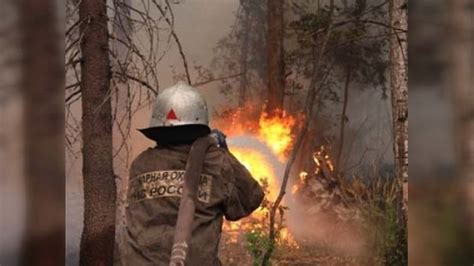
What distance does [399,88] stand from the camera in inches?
209

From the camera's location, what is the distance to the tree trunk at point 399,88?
17.3ft

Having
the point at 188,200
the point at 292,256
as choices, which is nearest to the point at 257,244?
the point at 292,256

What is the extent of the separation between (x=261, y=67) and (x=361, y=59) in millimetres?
694

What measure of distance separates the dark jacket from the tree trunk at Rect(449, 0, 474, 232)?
3.19ft

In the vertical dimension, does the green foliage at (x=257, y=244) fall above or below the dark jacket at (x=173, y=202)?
below

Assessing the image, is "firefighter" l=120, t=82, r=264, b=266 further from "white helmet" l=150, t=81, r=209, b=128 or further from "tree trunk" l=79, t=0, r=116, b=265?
"tree trunk" l=79, t=0, r=116, b=265

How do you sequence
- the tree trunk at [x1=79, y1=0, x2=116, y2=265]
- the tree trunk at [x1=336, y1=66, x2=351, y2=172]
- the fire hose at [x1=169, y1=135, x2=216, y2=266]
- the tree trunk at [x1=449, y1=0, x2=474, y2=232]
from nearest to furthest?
the fire hose at [x1=169, y1=135, x2=216, y2=266] → the tree trunk at [x1=449, y1=0, x2=474, y2=232] → the tree trunk at [x1=79, y1=0, x2=116, y2=265] → the tree trunk at [x1=336, y1=66, x2=351, y2=172]

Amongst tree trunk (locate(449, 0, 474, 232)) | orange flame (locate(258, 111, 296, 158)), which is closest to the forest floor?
orange flame (locate(258, 111, 296, 158))

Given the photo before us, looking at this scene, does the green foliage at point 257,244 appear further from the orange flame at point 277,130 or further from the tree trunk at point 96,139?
the tree trunk at point 96,139

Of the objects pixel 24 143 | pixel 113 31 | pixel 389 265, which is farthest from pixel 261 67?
pixel 24 143

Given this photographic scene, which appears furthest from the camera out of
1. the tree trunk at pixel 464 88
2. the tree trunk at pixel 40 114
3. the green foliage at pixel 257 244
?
the green foliage at pixel 257 244

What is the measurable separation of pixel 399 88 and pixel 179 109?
7.26 feet

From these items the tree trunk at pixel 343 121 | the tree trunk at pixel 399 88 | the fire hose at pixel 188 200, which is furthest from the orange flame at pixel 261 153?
the fire hose at pixel 188 200

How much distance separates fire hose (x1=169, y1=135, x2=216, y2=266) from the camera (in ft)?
10.7
